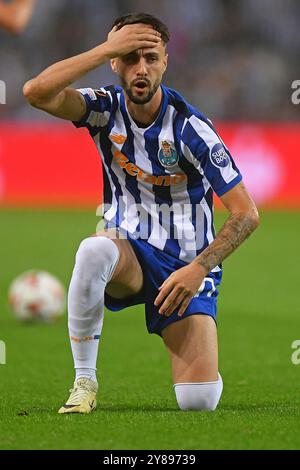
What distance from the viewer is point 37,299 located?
8.84 meters

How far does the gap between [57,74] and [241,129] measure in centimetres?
1310

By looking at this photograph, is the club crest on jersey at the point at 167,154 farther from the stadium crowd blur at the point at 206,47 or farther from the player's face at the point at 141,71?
the stadium crowd blur at the point at 206,47

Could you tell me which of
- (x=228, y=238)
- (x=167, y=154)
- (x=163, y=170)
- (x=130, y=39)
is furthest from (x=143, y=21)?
(x=228, y=238)

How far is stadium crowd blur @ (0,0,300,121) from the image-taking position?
1891cm

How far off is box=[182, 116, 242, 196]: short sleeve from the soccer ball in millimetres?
3775

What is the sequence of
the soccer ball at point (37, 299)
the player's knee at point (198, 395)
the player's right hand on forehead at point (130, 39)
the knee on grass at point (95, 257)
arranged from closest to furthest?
the player's right hand on forehead at point (130, 39)
the knee on grass at point (95, 257)
the player's knee at point (198, 395)
the soccer ball at point (37, 299)

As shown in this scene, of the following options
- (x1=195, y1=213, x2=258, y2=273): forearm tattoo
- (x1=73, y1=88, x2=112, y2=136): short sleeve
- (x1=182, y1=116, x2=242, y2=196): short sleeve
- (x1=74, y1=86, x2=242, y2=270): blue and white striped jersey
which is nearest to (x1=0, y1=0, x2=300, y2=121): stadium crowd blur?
(x1=74, y1=86, x2=242, y2=270): blue and white striped jersey

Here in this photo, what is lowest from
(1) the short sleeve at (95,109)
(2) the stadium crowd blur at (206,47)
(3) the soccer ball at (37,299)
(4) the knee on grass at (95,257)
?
(3) the soccer ball at (37,299)

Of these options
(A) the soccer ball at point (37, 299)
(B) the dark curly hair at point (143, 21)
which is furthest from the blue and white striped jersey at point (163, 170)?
(A) the soccer ball at point (37, 299)

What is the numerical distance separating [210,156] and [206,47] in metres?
15.0

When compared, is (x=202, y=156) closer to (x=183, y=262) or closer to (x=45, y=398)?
(x=183, y=262)

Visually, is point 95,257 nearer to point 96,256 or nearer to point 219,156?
point 96,256

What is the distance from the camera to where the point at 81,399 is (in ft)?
16.8

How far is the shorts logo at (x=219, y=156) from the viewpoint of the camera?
5.19m
